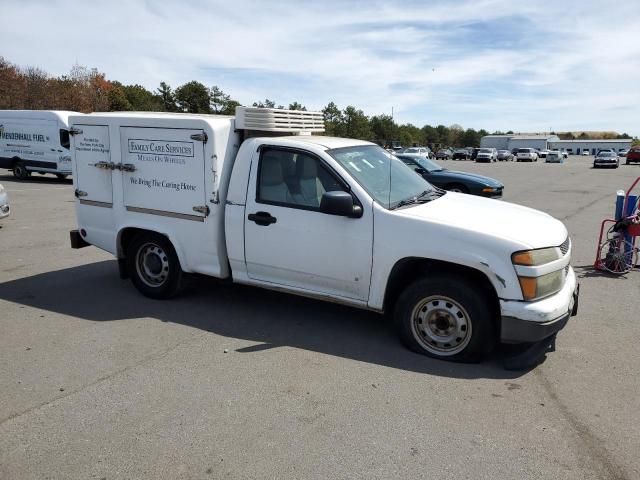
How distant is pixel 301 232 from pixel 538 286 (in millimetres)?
2065

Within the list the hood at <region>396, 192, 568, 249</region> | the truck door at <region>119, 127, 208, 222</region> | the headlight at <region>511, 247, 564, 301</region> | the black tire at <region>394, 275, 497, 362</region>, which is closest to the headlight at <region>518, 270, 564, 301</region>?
the headlight at <region>511, 247, 564, 301</region>

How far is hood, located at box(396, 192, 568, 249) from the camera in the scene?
4.12 m

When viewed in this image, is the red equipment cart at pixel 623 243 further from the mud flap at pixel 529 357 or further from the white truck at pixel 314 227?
the mud flap at pixel 529 357

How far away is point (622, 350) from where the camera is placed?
4.57 metres

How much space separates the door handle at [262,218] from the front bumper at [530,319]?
2.19 metres

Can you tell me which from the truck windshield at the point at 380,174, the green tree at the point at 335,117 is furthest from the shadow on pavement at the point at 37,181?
the green tree at the point at 335,117

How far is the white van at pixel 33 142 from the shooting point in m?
18.5

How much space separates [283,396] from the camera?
374cm

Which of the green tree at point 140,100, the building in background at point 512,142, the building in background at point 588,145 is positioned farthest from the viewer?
the building in background at point 588,145

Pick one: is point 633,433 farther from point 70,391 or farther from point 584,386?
point 70,391

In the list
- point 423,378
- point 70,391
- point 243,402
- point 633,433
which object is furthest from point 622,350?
point 70,391

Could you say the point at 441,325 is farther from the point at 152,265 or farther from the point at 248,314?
the point at 152,265

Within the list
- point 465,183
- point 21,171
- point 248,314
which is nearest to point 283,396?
point 248,314

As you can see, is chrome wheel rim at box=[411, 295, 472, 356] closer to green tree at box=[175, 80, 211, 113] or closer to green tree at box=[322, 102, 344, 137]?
green tree at box=[322, 102, 344, 137]
